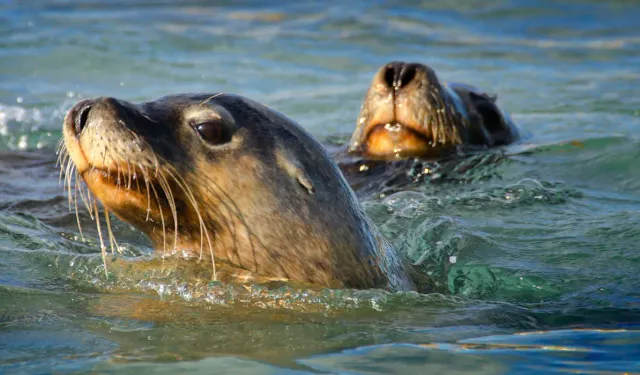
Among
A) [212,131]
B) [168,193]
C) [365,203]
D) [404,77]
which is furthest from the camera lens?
[404,77]

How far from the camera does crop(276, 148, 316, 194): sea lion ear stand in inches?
152

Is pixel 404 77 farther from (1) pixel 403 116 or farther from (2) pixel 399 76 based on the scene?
(1) pixel 403 116

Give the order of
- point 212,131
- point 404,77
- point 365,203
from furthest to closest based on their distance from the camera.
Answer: point 404,77 → point 365,203 → point 212,131

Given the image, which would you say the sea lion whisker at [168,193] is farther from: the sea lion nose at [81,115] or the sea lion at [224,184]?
the sea lion nose at [81,115]

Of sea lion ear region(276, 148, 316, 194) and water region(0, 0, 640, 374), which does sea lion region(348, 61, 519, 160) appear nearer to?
water region(0, 0, 640, 374)

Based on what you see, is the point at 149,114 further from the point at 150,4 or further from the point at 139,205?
the point at 150,4

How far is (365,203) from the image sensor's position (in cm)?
584

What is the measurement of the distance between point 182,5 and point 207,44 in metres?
1.68

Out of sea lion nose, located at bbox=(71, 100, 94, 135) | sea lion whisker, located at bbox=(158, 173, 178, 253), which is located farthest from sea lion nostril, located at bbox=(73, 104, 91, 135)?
sea lion whisker, located at bbox=(158, 173, 178, 253)

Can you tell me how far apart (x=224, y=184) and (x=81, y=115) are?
526mm

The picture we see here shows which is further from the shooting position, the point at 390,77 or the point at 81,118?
the point at 390,77

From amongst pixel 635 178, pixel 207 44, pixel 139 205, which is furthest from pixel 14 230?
pixel 207 44

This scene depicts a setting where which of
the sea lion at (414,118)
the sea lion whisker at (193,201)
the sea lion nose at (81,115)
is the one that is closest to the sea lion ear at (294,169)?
the sea lion whisker at (193,201)

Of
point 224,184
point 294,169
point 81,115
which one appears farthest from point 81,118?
point 294,169
